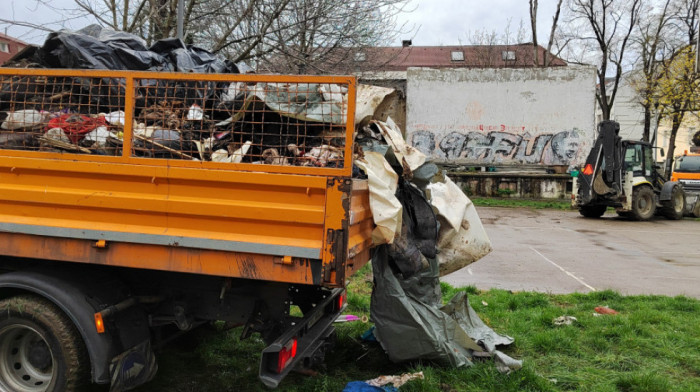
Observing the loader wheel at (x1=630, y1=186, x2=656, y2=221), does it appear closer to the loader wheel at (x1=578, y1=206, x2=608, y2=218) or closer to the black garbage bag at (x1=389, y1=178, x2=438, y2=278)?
the loader wheel at (x1=578, y1=206, x2=608, y2=218)

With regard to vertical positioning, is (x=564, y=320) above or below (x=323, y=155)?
below

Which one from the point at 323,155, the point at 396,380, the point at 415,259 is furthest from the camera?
the point at 415,259

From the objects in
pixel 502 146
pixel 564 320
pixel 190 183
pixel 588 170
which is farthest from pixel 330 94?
pixel 502 146

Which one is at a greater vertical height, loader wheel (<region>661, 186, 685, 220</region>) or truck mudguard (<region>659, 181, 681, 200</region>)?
truck mudguard (<region>659, 181, 681, 200</region>)

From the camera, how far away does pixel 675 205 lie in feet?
55.3

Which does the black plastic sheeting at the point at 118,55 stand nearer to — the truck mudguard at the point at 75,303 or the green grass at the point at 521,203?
the truck mudguard at the point at 75,303

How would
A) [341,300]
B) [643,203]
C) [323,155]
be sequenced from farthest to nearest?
[643,203] → [341,300] → [323,155]

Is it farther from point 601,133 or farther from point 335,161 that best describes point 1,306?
point 601,133

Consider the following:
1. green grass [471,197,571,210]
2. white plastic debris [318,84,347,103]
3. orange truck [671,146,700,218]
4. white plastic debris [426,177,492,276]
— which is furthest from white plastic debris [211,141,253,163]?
orange truck [671,146,700,218]

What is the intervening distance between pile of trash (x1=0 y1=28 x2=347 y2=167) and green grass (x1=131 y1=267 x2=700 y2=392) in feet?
5.71

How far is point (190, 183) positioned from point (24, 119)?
136cm

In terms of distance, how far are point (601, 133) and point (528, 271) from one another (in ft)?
29.8

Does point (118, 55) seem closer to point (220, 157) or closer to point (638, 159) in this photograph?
point (220, 157)

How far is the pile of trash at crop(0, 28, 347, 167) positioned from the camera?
312 cm
